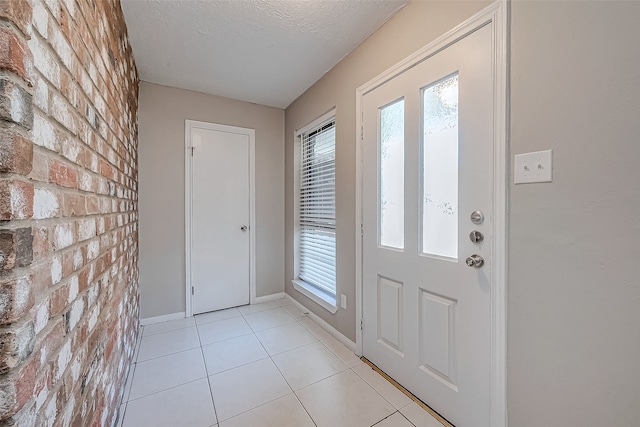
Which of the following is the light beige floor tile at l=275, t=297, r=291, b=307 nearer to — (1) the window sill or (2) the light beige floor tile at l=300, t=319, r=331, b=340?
(1) the window sill

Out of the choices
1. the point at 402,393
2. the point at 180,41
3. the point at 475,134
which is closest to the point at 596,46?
the point at 475,134

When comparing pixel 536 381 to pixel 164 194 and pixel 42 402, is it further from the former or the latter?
pixel 164 194

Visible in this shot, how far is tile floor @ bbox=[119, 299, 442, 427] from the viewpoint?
1.39 meters

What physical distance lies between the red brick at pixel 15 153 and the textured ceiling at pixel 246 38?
1510mm

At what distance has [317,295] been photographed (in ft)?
8.21

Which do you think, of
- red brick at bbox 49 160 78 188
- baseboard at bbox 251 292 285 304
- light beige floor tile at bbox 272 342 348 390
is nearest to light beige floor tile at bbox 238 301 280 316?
baseboard at bbox 251 292 285 304

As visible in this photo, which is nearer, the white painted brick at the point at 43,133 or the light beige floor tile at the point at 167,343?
the white painted brick at the point at 43,133

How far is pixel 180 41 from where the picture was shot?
190 cm

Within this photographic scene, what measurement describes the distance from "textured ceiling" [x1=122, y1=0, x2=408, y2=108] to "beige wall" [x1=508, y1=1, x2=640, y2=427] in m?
0.96

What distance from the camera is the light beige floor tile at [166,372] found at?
5.30 ft

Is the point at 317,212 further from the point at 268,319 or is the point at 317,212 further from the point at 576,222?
the point at 576,222

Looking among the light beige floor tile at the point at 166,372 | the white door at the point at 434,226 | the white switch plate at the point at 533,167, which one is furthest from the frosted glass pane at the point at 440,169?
the light beige floor tile at the point at 166,372

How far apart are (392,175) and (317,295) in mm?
1424

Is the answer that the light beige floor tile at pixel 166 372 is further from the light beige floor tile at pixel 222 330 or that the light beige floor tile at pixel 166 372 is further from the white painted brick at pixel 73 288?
the white painted brick at pixel 73 288
